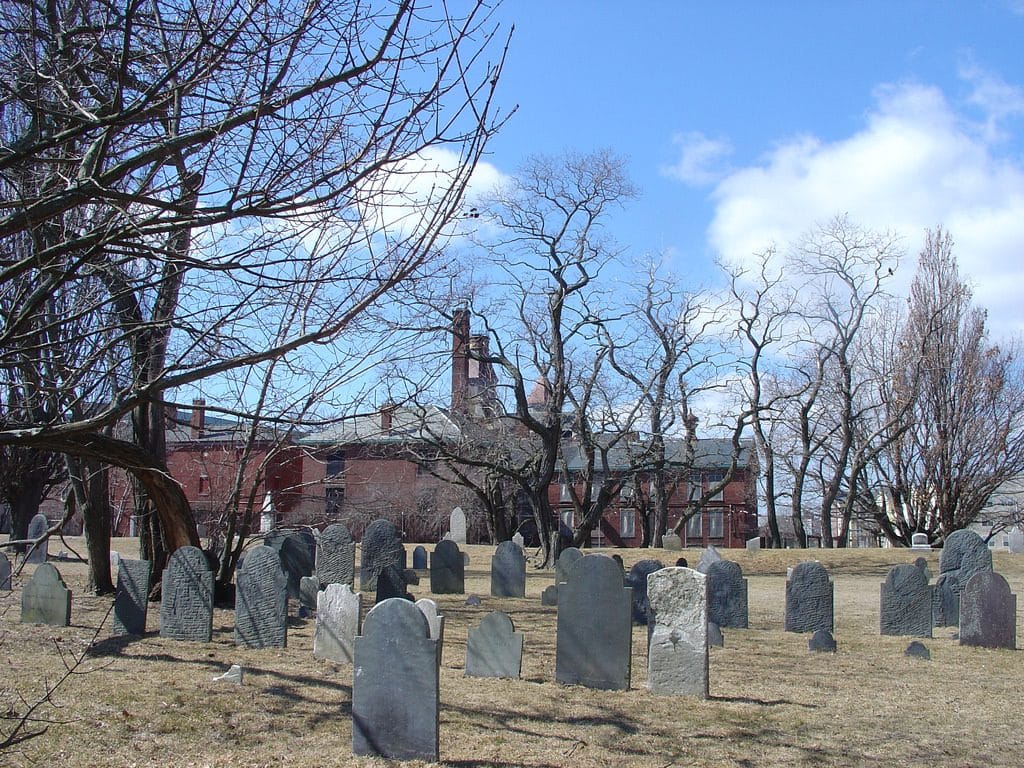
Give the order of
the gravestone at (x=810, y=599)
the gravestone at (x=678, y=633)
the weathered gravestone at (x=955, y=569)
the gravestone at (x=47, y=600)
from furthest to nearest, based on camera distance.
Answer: the weathered gravestone at (x=955, y=569) < the gravestone at (x=810, y=599) < the gravestone at (x=47, y=600) < the gravestone at (x=678, y=633)

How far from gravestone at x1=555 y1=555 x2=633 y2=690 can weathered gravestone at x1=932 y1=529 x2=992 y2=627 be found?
7192 millimetres

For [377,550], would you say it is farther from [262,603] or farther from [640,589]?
[262,603]

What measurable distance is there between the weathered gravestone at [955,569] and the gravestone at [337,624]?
8.58 metres

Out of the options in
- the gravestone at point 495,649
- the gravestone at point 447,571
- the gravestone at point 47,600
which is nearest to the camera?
the gravestone at point 495,649

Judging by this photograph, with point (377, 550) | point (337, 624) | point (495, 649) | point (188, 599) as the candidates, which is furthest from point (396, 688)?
point (377, 550)

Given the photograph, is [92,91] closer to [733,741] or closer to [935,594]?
[733,741]

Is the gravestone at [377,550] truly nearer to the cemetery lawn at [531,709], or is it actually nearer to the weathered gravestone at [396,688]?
the cemetery lawn at [531,709]

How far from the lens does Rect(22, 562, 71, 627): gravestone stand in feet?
36.8

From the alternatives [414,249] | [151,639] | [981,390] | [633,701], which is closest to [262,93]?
[414,249]

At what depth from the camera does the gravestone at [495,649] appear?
885 cm

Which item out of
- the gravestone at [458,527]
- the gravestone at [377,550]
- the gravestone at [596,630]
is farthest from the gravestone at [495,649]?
the gravestone at [458,527]

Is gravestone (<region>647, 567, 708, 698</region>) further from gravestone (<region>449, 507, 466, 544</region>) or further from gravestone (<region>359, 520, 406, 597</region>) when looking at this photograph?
Answer: gravestone (<region>449, 507, 466, 544</region>)

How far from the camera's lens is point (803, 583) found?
12867 mm

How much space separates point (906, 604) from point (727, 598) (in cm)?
231
